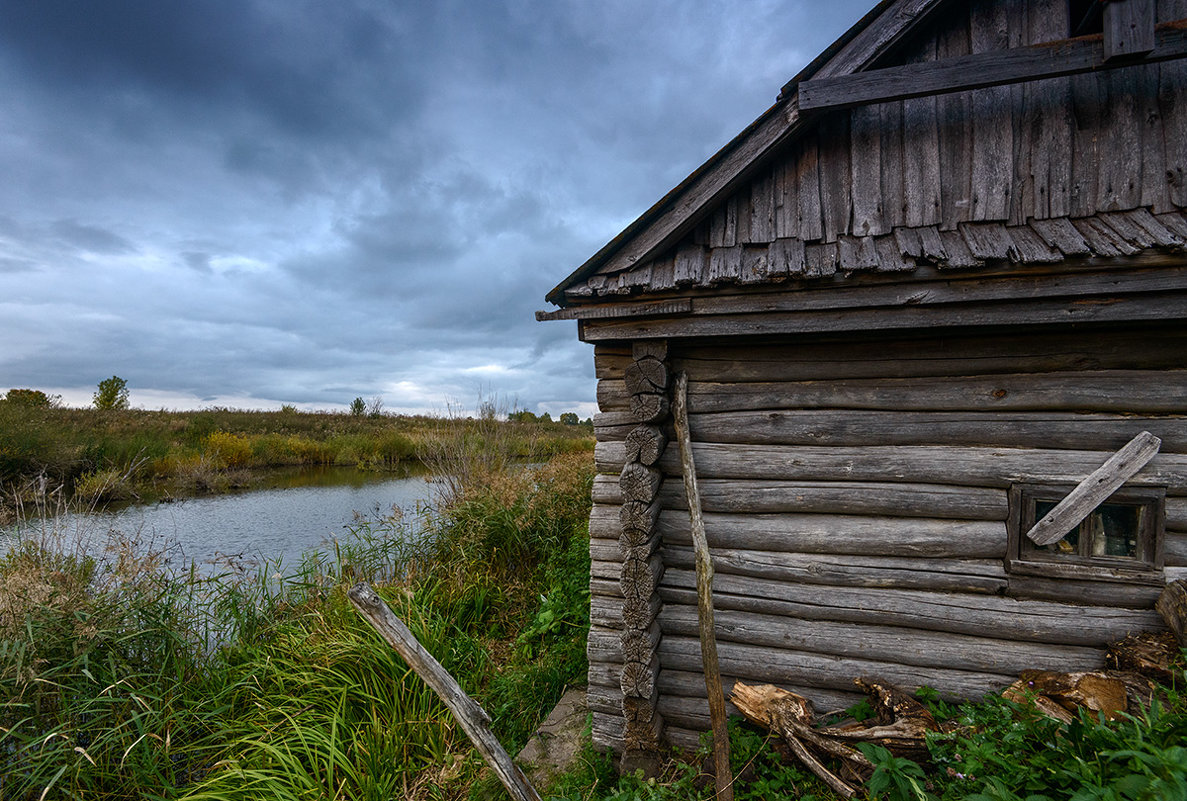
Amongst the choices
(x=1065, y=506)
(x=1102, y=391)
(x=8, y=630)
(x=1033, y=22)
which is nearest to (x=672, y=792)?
(x=1065, y=506)

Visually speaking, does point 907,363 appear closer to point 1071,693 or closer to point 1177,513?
point 1177,513

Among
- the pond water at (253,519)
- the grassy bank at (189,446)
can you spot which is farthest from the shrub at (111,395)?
the pond water at (253,519)

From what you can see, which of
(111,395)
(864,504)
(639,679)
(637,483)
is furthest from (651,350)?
(111,395)

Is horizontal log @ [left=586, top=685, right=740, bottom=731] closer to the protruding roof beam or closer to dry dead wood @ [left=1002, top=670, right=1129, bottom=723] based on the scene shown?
dry dead wood @ [left=1002, top=670, right=1129, bottom=723]

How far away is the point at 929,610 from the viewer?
3.27m

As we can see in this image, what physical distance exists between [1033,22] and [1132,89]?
0.74 meters

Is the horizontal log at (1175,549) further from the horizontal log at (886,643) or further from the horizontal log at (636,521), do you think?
the horizontal log at (636,521)

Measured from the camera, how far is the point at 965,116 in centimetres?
340

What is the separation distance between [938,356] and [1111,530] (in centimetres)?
149

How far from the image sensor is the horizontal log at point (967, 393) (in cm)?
298

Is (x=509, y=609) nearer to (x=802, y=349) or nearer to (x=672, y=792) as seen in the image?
(x=672, y=792)

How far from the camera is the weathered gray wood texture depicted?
303cm

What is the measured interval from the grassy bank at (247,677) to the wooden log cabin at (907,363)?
1.67m

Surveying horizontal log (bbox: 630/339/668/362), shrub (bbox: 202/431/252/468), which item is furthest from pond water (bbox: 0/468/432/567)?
horizontal log (bbox: 630/339/668/362)
